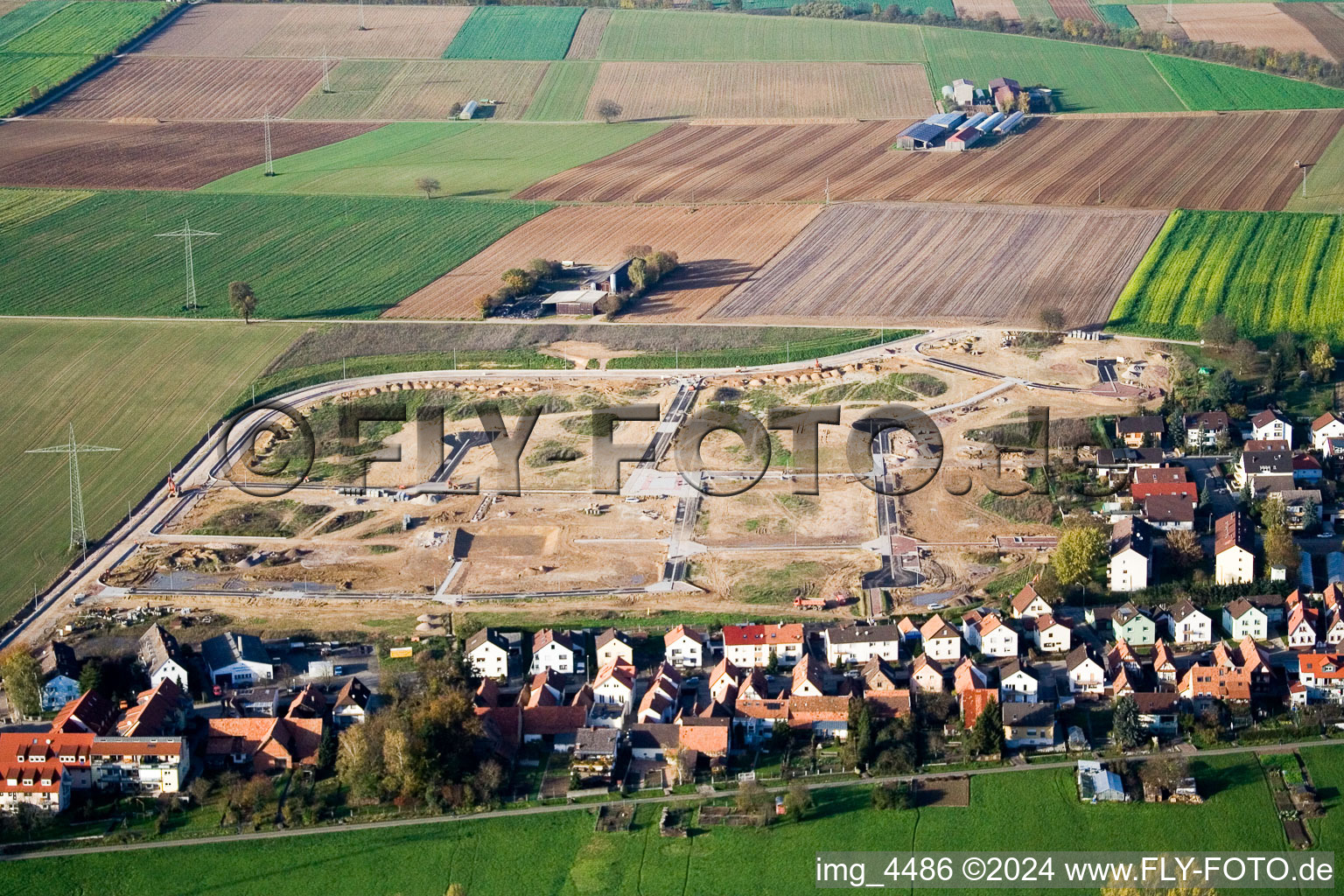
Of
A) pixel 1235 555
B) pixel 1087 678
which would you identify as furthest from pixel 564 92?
pixel 1087 678

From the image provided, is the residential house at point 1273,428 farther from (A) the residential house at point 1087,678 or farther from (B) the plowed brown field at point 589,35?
(B) the plowed brown field at point 589,35

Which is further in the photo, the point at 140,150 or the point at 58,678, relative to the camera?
the point at 140,150

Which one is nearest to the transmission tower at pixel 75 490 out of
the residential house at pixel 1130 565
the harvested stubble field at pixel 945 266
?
the harvested stubble field at pixel 945 266

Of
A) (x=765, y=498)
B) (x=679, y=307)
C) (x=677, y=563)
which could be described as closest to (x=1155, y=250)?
(x=679, y=307)

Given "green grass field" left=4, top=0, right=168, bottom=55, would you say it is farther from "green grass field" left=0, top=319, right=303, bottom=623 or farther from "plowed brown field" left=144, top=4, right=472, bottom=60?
"green grass field" left=0, top=319, right=303, bottom=623

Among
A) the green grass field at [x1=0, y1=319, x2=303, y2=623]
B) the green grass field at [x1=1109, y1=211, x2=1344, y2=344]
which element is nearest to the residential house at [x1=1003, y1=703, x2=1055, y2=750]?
the green grass field at [x1=0, y1=319, x2=303, y2=623]

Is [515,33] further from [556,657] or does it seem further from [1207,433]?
[556,657]
